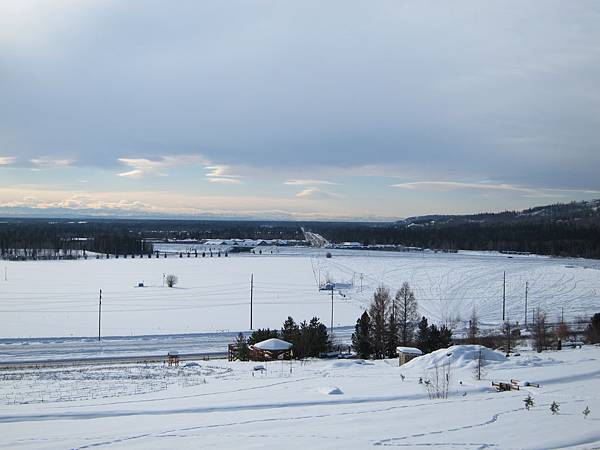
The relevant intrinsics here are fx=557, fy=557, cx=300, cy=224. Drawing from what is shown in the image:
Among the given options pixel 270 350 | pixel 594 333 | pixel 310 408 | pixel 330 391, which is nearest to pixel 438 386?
pixel 330 391

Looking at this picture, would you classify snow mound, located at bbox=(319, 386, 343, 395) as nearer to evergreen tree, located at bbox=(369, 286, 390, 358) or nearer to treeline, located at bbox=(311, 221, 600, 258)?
evergreen tree, located at bbox=(369, 286, 390, 358)

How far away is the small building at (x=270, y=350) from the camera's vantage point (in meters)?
22.2

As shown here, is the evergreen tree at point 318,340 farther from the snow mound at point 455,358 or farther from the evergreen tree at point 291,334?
the snow mound at point 455,358

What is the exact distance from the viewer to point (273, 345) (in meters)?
22.5

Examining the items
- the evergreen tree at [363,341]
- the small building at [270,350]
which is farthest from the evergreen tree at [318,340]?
the evergreen tree at [363,341]

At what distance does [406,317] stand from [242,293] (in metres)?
22.0

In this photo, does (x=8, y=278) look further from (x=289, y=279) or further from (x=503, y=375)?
(x=503, y=375)

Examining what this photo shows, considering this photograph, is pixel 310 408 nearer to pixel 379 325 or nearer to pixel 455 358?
pixel 455 358

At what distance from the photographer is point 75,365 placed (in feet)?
74.2

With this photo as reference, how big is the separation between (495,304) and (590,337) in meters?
16.8

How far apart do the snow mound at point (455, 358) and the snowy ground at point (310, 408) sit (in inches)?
2.1

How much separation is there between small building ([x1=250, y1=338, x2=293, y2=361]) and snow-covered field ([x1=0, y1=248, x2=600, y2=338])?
1030 centimetres

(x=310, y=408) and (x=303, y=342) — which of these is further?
(x=303, y=342)

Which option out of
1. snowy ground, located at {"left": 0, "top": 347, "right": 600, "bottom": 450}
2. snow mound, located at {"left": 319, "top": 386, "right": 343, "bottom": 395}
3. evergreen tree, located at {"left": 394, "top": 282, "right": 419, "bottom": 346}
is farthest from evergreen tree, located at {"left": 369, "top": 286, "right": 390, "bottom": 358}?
snow mound, located at {"left": 319, "top": 386, "right": 343, "bottom": 395}
